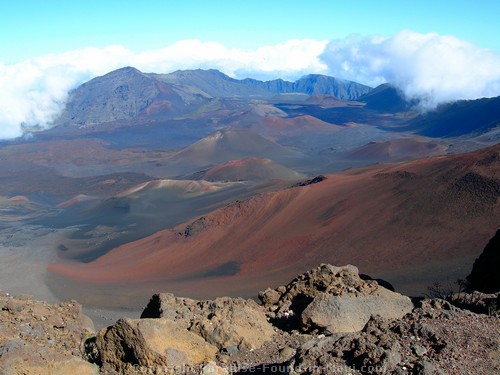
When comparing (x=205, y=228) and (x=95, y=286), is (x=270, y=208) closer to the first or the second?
(x=205, y=228)

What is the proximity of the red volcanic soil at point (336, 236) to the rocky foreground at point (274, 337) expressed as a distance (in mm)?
12465

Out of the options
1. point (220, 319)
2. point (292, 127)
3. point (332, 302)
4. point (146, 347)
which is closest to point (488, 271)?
point (332, 302)

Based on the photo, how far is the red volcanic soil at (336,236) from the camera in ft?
90.5

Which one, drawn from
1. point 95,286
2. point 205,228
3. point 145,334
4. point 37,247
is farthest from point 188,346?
point 37,247

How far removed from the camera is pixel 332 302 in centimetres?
1075

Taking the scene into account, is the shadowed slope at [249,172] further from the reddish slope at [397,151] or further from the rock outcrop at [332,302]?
the rock outcrop at [332,302]

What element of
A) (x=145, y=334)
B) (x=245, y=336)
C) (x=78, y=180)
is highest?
(x=145, y=334)

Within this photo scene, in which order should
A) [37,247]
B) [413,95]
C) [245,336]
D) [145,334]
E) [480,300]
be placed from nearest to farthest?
[145,334]
[245,336]
[480,300]
[37,247]
[413,95]

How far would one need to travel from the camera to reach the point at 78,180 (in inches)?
3903

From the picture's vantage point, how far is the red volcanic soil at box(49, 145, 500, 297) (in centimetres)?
2758

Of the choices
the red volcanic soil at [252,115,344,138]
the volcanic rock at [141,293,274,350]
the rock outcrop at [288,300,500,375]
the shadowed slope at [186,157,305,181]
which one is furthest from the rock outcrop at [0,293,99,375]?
the red volcanic soil at [252,115,344,138]

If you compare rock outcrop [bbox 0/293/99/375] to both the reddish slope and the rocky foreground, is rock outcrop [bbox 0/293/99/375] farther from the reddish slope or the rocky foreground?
the reddish slope

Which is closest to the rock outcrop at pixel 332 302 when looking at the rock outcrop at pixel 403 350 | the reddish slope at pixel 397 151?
the rock outcrop at pixel 403 350

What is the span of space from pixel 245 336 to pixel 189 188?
52.1m
